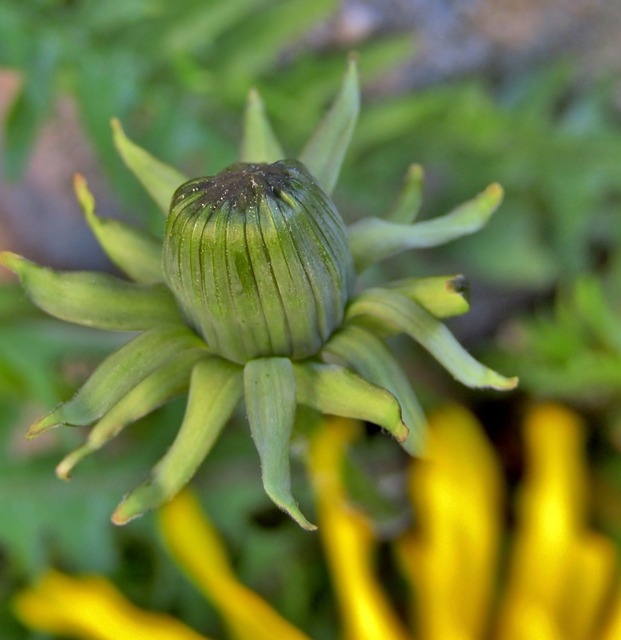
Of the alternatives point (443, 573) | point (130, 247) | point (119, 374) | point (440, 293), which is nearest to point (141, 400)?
point (119, 374)

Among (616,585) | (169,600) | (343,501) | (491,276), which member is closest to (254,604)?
(343,501)

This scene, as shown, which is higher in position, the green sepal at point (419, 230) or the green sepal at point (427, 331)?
the green sepal at point (419, 230)

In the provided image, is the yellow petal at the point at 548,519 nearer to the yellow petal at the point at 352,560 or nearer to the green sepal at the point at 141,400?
the yellow petal at the point at 352,560

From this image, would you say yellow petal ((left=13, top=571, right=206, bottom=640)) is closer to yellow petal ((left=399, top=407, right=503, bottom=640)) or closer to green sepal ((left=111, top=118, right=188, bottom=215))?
yellow petal ((left=399, top=407, right=503, bottom=640))

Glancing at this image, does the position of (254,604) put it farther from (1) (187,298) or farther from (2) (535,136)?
(2) (535,136)

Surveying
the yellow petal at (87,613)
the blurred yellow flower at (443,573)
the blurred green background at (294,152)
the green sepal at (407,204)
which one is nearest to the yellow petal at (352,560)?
the blurred yellow flower at (443,573)

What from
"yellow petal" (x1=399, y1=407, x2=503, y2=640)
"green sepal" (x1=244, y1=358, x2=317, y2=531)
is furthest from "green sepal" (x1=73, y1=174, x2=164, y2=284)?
"yellow petal" (x1=399, y1=407, x2=503, y2=640)

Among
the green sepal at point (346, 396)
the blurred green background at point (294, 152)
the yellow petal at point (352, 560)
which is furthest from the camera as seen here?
the blurred green background at point (294, 152)
